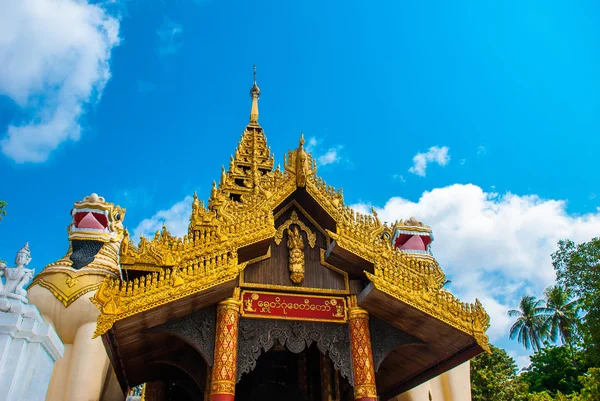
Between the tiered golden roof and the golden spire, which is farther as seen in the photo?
the golden spire

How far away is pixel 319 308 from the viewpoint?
893cm

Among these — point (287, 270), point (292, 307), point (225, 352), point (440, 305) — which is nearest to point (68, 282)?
point (225, 352)

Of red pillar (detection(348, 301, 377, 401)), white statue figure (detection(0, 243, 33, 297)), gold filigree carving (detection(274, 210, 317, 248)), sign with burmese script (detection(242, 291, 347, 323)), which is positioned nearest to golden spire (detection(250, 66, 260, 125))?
gold filigree carving (detection(274, 210, 317, 248))

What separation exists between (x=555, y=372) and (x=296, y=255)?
86.1 ft

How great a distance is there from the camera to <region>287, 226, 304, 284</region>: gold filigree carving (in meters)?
8.95

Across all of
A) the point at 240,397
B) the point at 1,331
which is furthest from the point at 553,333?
the point at 1,331

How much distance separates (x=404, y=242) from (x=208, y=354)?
6.45 metres

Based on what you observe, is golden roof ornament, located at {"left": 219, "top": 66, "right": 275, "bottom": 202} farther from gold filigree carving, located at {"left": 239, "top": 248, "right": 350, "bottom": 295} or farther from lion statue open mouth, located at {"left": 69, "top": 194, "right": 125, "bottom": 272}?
gold filigree carving, located at {"left": 239, "top": 248, "right": 350, "bottom": 295}

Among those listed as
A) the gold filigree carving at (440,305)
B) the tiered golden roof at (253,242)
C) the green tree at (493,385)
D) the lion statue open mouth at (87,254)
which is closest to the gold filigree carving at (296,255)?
the tiered golden roof at (253,242)

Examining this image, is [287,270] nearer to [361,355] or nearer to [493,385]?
[361,355]

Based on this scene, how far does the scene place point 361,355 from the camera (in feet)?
27.9

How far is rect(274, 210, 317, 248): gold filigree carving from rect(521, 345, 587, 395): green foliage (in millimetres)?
23297

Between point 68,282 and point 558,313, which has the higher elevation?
point 558,313

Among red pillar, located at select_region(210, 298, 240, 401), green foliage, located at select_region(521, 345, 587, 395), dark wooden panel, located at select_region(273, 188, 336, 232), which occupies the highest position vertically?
green foliage, located at select_region(521, 345, 587, 395)
